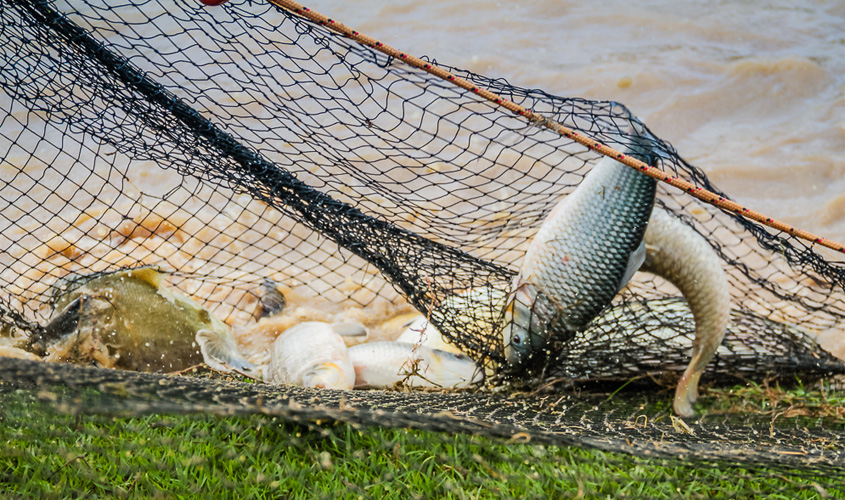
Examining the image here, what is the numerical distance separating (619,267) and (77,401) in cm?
247

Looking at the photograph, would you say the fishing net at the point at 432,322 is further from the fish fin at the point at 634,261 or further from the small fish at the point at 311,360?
the small fish at the point at 311,360

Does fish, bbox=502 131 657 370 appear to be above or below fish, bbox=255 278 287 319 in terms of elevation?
above

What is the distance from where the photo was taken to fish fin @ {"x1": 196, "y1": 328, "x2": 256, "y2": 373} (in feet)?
12.9

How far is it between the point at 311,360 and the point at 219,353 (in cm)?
69

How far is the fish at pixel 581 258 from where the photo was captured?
3.38m

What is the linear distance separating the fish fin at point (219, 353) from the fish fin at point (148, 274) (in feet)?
1.37

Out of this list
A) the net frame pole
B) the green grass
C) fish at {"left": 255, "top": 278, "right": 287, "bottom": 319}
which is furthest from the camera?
fish at {"left": 255, "top": 278, "right": 287, "bottom": 319}

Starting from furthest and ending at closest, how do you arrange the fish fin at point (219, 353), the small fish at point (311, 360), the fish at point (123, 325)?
the fish fin at point (219, 353) < the fish at point (123, 325) < the small fish at point (311, 360)

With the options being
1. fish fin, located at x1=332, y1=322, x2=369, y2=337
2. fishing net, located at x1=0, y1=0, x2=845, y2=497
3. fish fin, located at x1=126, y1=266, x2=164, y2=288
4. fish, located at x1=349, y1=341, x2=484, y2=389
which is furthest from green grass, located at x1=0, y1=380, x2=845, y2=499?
fish fin, located at x1=332, y1=322, x2=369, y2=337

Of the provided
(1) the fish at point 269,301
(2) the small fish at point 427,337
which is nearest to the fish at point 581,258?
(2) the small fish at point 427,337

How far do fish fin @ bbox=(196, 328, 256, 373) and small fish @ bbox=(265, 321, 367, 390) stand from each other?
0.71 ft

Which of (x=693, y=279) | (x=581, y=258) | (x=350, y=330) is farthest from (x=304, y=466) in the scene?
(x=350, y=330)

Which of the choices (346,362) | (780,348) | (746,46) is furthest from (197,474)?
(746,46)

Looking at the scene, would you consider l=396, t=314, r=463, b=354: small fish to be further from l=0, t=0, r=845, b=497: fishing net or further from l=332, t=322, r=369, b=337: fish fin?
l=332, t=322, r=369, b=337: fish fin
